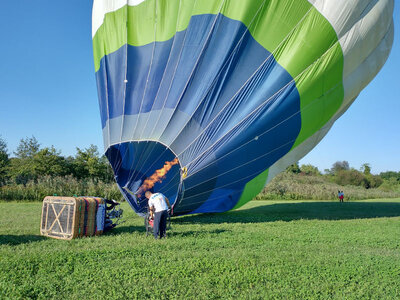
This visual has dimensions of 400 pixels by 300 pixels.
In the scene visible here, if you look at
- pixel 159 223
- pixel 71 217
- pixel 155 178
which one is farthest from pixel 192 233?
pixel 71 217

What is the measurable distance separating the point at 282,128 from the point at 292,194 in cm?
1737

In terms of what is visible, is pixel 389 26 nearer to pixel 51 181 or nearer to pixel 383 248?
pixel 383 248

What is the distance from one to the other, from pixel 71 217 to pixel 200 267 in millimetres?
3124

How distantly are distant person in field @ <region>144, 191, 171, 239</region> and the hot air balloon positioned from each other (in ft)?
2.99

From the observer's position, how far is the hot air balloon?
6.71 m

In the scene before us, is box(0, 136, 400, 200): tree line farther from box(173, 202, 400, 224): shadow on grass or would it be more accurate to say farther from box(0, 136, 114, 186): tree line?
box(173, 202, 400, 224): shadow on grass

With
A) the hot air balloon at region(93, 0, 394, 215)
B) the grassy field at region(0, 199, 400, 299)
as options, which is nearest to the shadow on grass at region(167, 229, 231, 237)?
the grassy field at region(0, 199, 400, 299)

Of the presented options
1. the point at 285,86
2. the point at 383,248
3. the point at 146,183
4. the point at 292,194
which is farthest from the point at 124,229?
the point at 292,194

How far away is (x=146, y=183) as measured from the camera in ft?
27.2

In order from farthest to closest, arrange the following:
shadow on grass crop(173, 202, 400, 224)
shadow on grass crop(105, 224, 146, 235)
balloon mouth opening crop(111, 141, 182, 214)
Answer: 1. shadow on grass crop(173, 202, 400, 224)
2. balloon mouth opening crop(111, 141, 182, 214)
3. shadow on grass crop(105, 224, 146, 235)

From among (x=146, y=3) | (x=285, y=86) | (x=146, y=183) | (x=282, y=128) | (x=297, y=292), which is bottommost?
(x=297, y=292)

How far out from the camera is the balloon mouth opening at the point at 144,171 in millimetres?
7641

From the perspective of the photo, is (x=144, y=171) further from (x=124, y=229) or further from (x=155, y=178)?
(x=124, y=229)

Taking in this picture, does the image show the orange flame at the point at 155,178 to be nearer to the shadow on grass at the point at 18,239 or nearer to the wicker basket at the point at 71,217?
the wicker basket at the point at 71,217
